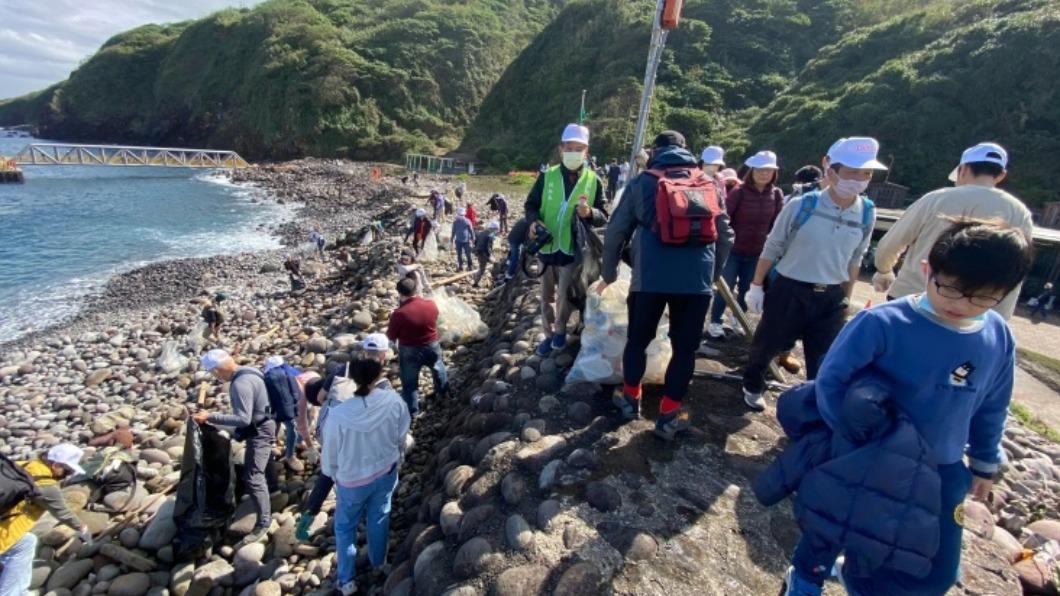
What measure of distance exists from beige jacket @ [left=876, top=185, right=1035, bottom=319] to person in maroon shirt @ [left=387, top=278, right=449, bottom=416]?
3.82 meters

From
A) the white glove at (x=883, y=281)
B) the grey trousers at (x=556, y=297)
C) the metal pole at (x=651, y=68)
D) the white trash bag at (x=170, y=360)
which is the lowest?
the white trash bag at (x=170, y=360)

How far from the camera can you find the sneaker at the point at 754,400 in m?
3.75

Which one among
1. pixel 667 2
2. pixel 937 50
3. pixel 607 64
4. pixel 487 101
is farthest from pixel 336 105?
pixel 667 2

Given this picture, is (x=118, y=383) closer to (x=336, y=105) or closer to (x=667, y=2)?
(x=667, y=2)

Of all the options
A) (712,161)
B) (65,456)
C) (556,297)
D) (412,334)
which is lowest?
(65,456)

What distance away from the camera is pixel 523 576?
2445mm

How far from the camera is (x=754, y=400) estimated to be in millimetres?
3762

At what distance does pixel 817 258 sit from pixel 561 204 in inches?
75.3

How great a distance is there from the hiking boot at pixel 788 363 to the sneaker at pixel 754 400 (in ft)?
3.39

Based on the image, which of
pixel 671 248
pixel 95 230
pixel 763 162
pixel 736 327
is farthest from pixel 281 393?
pixel 95 230

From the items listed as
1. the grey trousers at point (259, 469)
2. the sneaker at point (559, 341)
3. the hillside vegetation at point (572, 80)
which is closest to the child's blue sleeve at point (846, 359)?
the sneaker at point (559, 341)

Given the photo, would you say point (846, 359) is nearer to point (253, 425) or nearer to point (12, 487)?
point (253, 425)

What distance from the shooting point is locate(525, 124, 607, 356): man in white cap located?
3977 millimetres

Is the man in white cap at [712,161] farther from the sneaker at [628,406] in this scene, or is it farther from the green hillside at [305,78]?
the green hillside at [305,78]
